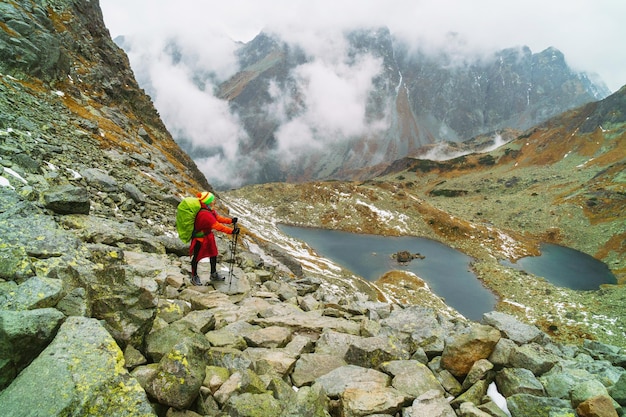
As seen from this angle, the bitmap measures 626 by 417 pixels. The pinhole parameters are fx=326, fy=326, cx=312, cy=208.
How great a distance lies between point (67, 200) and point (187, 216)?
14.7 ft

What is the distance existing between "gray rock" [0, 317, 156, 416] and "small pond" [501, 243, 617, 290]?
314ft

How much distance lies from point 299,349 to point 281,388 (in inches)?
109

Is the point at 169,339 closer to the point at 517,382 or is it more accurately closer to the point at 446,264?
the point at 517,382

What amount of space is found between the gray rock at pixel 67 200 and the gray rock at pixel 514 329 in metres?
16.4

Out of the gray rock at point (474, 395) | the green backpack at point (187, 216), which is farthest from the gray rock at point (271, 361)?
the green backpack at point (187, 216)

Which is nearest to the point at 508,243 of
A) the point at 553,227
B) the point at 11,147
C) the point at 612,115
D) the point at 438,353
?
the point at 553,227

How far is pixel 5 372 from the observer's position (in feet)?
14.3

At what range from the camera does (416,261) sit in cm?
8775

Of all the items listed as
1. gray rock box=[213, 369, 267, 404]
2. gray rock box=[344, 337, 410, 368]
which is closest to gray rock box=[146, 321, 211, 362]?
gray rock box=[213, 369, 267, 404]

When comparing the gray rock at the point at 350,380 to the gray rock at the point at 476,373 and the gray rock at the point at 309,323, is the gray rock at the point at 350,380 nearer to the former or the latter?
the gray rock at the point at 476,373

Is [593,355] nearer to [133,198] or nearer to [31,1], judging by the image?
[133,198]

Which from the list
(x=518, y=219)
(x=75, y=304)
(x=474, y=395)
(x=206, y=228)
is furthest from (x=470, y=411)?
(x=518, y=219)

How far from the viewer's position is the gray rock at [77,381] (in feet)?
13.4

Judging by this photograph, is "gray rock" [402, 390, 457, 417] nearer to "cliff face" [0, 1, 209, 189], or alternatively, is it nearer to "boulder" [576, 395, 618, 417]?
"boulder" [576, 395, 618, 417]
